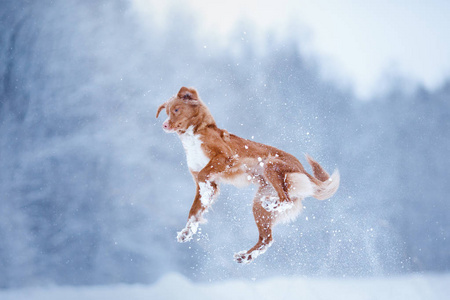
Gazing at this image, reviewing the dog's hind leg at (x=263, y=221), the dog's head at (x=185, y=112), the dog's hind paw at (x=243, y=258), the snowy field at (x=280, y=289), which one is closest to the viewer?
the dog's head at (x=185, y=112)

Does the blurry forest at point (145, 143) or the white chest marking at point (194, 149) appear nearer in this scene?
the white chest marking at point (194, 149)

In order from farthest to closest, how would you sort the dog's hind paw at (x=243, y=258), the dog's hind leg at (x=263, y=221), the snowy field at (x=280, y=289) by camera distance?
the snowy field at (x=280, y=289) < the dog's hind leg at (x=263, y=221) < the dog's hind paw at (x=243, y=258)

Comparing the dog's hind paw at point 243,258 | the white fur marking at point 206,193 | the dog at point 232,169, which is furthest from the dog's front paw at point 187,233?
the dog's hind paw at point 243,258

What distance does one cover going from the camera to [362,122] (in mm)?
5066

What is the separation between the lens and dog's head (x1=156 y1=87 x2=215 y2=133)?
2.96 m

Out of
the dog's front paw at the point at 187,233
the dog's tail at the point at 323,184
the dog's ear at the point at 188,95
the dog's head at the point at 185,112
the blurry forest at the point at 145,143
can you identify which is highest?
the blurry forest at the point at 145,143

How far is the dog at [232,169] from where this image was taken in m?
2.99

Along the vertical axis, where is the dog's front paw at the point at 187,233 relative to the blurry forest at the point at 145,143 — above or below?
below

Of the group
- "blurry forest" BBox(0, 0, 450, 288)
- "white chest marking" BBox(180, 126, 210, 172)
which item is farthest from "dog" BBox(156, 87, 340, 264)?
"blurry forest" BBox(0, 0, 450, 288)

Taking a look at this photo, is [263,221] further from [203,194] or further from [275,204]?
[203,194]

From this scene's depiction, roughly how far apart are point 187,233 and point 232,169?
53 centimetres

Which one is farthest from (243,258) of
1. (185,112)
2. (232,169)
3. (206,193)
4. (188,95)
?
(188,95)

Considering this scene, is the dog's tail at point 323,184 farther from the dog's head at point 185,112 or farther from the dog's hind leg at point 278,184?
the dog's head at point 185,112

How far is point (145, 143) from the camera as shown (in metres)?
4.98
